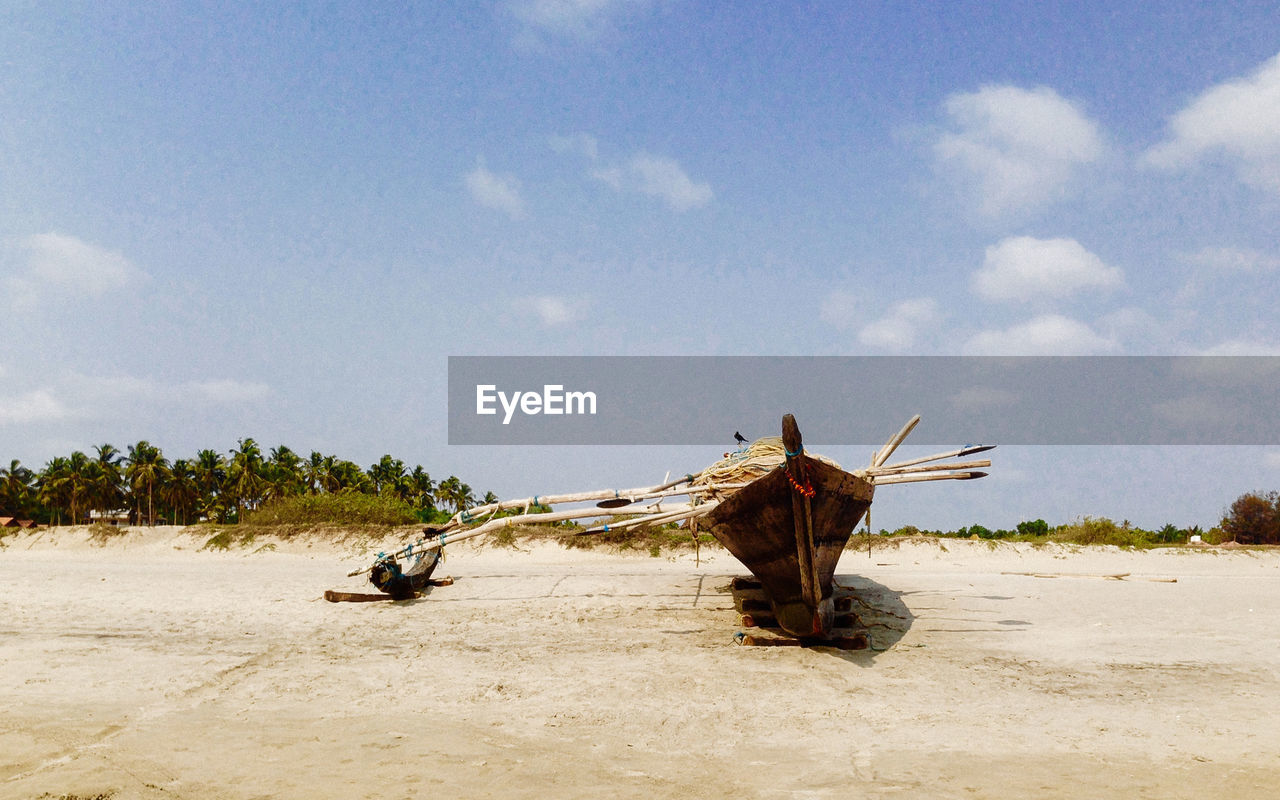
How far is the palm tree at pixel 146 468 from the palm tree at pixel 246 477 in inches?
177

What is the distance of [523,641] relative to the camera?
9461 mm

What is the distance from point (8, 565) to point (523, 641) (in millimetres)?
17019

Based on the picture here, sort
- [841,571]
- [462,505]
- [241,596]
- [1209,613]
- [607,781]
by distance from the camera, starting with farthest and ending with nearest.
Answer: [462,505] < [841,571] < [241,596] < [1209,613] < [607,781]

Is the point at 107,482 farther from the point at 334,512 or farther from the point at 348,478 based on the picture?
the point at 334,512

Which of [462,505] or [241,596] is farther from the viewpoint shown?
[462,505]

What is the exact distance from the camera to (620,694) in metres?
7.03

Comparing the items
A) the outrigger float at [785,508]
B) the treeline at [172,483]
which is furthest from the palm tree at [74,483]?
the outrigger float at [785,508]

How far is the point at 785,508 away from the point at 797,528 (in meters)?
0.27

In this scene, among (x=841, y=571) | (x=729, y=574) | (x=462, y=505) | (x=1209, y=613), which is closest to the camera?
(x=1209, y=613)

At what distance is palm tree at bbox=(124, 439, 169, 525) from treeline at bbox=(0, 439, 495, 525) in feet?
0.20

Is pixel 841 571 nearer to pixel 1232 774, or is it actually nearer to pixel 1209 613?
pixel 1209 613

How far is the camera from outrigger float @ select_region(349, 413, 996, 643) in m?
8.07

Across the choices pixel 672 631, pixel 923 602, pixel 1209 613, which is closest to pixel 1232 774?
pixel 672 631

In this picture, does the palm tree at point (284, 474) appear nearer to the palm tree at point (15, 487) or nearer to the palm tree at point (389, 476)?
the palm tree at point (389, 476)
